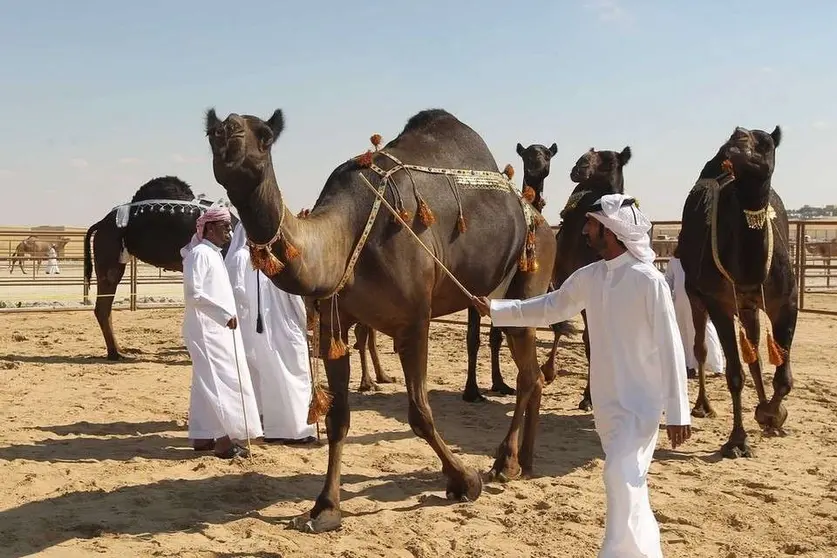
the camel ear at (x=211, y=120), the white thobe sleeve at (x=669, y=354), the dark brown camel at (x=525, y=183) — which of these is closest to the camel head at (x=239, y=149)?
the camel ear at (x=211, y=120)

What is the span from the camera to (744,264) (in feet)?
23.5

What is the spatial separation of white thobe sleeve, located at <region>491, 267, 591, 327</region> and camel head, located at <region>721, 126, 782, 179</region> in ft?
9.48

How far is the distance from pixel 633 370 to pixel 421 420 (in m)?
1.75

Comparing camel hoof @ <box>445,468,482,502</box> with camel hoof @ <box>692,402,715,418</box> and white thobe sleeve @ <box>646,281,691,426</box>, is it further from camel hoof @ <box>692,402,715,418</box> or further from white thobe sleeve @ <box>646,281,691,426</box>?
camel hoof @ <box>692,402,715,418</box>

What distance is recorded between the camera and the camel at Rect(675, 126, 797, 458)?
22.8 ft

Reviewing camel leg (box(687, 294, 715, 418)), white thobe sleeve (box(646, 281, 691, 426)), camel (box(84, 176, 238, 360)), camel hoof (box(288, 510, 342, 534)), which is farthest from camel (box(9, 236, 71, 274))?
white thobe sleeve (box(646, 281, 691, 426))

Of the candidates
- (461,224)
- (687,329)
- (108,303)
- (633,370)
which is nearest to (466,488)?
(461,224)

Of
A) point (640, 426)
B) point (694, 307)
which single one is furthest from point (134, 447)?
point (694, 307)

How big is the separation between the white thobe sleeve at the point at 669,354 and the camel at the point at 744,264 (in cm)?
285

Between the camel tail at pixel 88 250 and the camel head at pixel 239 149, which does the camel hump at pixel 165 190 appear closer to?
the camel tail at pixel 88 250

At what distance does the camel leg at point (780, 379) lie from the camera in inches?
294

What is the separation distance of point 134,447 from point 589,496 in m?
3.62

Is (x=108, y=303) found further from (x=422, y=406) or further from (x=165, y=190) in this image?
(x=422, y=406)

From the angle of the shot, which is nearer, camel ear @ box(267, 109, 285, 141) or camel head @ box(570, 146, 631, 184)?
camel ear @ box(267, 109, 285, 141)
